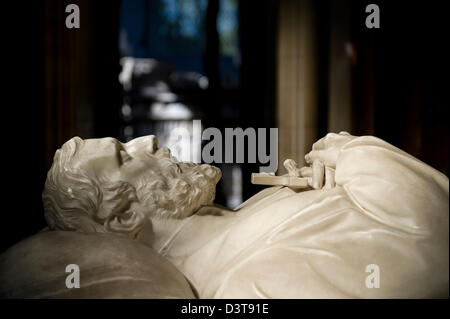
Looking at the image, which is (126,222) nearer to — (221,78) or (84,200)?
(84,200)

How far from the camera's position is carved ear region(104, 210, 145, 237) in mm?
2086

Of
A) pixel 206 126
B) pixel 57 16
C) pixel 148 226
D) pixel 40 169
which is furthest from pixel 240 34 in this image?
pixel 148 226

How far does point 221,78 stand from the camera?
21.5ft

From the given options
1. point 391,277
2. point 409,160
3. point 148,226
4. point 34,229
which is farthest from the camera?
point 34,229

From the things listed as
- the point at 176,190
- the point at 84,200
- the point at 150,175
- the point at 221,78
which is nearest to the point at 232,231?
the point at 176,190

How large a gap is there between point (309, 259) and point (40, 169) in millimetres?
2563

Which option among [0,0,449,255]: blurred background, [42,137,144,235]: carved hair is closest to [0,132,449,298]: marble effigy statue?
[42,137,144,235]: carved hair

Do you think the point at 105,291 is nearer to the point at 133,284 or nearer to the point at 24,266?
the point at 133,284

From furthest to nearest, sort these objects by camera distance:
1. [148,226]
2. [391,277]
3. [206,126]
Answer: [206,126]
[148,226]
[391,277]

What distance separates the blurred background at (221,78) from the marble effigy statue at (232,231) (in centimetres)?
165

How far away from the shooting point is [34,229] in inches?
147

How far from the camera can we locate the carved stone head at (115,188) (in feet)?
6.81

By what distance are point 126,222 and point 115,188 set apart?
0.14m

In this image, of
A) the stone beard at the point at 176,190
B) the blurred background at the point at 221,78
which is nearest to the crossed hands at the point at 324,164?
the stone beard at the point at 176,190
